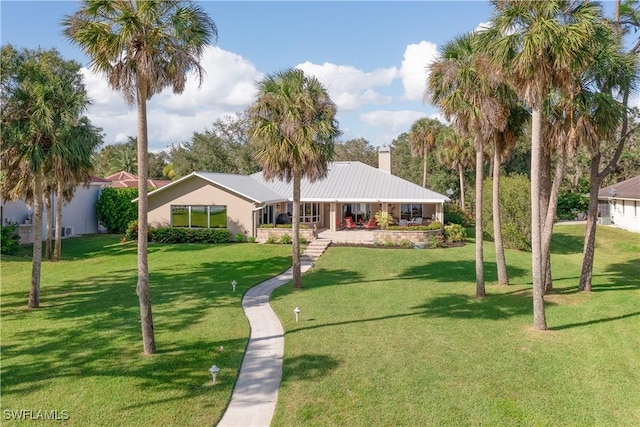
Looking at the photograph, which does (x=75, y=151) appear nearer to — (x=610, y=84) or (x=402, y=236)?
(x=610, y=84)

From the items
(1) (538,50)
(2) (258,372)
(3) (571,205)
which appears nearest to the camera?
(2) (258,372)

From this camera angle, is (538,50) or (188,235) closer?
(538,50)

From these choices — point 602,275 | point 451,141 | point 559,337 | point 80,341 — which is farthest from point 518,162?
point 80,341

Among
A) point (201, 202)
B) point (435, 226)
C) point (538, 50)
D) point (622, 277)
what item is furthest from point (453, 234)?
point (538, 50)

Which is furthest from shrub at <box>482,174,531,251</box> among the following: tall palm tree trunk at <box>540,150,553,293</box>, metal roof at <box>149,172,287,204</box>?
metal roof at <box>149,172,287,204</box>

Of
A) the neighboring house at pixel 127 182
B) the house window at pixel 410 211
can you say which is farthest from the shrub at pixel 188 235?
the neighboring house at pixel 127 182

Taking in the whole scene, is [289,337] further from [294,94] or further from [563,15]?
[563,15]

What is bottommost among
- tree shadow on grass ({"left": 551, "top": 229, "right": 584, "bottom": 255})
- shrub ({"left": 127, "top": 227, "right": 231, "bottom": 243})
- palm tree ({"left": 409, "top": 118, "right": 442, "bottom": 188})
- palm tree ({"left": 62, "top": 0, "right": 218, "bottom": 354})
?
tree shadow on grass ({"left": 551, "top": 229, "right": 584, "bottom": 255})

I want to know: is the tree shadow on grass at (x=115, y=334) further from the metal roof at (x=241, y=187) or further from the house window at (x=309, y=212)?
the house window at (x=309, y=212)

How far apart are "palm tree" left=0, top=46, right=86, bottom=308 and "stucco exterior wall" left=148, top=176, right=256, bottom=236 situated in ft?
46.8

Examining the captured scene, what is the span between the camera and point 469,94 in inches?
571

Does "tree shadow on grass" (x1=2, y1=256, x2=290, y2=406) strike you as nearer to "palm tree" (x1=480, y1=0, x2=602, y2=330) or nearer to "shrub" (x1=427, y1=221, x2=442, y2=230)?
"palm tree" (x1=480, y1=0, x2=602, y2=330)

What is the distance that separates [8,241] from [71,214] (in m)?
9.07

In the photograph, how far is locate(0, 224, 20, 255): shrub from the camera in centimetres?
2316
